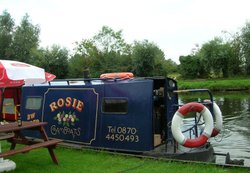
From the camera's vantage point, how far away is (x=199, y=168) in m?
7.33

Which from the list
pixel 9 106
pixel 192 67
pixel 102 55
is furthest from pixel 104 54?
pixel 9 106

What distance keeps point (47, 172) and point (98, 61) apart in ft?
151

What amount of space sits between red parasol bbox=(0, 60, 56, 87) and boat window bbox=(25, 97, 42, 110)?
9.41 feet

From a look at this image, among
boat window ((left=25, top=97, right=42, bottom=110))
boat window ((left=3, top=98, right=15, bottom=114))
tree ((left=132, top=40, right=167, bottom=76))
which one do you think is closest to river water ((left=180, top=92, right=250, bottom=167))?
boat window ((left=25, top=97, right=42, bottom=110))

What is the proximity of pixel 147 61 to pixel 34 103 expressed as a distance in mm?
36326

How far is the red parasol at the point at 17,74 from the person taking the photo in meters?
7.37

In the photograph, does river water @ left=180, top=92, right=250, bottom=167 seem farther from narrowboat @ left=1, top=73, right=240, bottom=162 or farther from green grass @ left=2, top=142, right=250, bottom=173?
green grass @ left=2, top=142, right=250, bottom=173

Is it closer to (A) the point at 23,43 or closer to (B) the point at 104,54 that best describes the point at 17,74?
(B) the point at 104,54

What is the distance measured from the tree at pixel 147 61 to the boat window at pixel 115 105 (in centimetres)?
3745

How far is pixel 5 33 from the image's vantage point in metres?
61.5

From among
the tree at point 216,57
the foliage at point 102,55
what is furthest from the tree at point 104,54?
the tree at point 216,57

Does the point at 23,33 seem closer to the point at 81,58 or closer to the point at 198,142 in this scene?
the point at 81,58

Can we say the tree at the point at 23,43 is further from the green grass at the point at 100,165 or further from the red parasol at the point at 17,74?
the red parasol at the point at 17,74

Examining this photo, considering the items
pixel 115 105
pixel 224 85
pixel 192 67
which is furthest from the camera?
pixel 192 67
